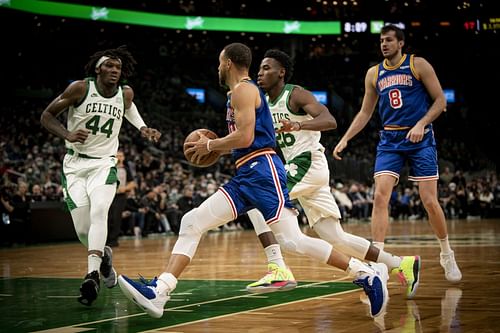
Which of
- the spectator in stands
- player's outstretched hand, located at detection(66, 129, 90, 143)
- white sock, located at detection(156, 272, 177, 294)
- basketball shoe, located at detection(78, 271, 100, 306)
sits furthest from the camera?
the spectator in stands

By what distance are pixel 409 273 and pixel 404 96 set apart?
179 cm

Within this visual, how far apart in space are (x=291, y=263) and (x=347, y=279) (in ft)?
7.06

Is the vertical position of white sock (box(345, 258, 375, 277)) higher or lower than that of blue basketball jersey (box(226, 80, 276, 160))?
lower

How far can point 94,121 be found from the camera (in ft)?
24.1

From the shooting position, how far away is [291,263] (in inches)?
402

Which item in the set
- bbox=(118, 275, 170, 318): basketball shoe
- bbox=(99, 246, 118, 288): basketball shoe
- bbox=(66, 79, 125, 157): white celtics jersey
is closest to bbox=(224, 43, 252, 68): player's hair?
bbox=(118, 275, 170, 318): basketball shoe

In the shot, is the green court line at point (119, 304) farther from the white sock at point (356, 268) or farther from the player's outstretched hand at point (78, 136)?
the player's outstretched hand at point (78, 136)

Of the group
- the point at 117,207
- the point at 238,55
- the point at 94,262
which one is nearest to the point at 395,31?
the point at 238,55

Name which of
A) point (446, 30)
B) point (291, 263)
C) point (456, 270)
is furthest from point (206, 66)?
point (456, 270)

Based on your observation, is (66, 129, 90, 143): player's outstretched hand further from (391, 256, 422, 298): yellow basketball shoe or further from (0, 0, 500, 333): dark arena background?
(391, 256, 422, 298): yellow basketball shoe

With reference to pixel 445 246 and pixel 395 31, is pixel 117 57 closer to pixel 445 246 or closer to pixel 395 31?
pixel 395 31

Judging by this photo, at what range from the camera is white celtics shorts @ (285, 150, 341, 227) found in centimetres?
696

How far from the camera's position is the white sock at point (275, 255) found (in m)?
6.20

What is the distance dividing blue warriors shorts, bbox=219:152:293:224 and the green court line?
78 cm
